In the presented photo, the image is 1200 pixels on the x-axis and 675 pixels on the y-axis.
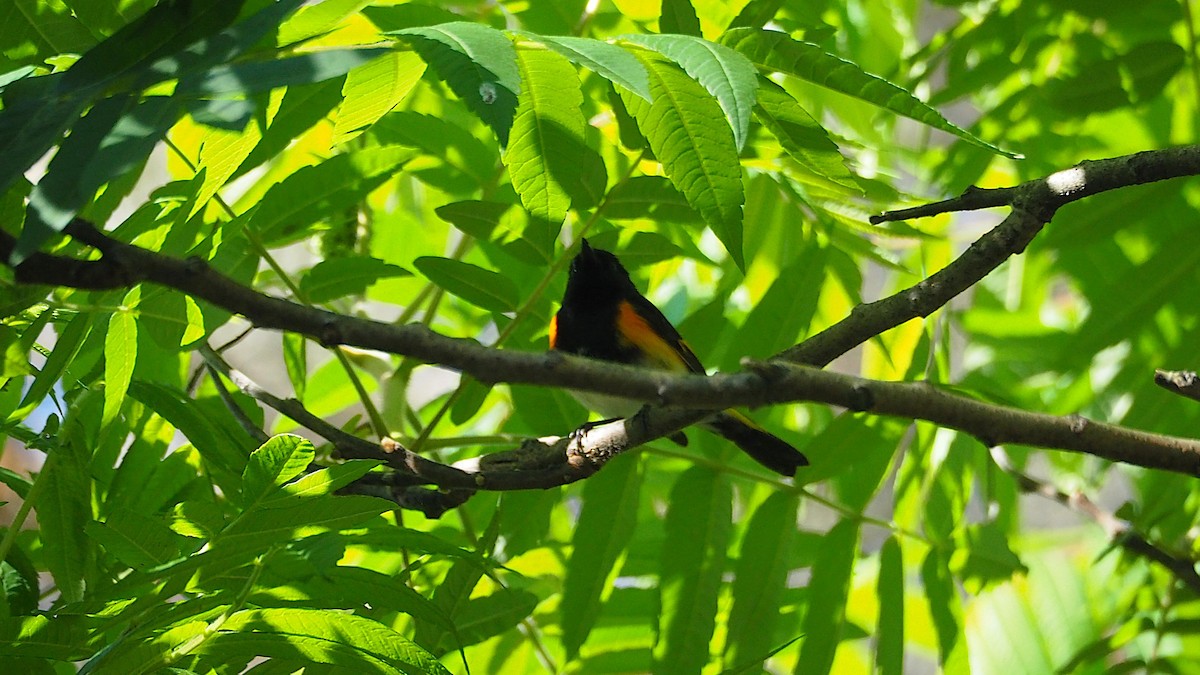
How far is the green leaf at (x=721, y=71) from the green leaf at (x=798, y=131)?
0.66ft

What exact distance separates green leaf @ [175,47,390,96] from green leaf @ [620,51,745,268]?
0.52 meters

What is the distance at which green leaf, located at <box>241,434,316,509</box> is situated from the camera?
57.4 inches

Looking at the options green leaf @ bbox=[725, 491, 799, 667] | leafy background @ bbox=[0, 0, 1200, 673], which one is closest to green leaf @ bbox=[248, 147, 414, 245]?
leafy background @ bbox=[0, 0, 1200, 673]

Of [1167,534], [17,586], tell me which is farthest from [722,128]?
[1167,534]

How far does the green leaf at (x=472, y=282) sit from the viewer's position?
210 cm

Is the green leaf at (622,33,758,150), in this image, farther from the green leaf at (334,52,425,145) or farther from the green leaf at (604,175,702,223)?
the green leaf at (604,175,702,223)

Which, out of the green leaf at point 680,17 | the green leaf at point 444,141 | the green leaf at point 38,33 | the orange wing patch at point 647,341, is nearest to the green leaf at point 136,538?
the green leaf at point 38,33

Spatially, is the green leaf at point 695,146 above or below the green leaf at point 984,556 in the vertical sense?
above

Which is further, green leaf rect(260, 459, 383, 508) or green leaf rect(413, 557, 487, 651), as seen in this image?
green leaf rect(413, 557, 487, 651)

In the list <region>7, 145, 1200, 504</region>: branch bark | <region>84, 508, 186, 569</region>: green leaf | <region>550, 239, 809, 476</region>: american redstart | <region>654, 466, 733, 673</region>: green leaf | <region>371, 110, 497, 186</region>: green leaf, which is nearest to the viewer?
<region>7, 145, 1200, 504</region>: branch bark

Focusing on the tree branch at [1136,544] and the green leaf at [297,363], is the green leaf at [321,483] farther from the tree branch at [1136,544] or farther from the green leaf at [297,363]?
the tree branch at [1136,544]

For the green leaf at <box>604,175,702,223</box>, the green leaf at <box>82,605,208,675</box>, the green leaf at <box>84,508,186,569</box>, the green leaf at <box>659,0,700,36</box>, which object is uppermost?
the green leaf at <box>659,0,700,36</box>

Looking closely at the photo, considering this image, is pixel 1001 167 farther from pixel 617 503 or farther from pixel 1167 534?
pixel 617 503

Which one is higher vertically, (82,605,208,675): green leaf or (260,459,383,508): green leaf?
(260,459,383,508): green leaf
